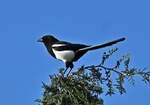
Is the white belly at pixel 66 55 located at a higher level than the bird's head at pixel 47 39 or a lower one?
lower

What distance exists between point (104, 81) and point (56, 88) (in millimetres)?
708

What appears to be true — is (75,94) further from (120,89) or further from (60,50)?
(60,50)

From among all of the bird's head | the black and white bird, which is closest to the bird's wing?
the black and white bird

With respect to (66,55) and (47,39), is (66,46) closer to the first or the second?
(66,55)

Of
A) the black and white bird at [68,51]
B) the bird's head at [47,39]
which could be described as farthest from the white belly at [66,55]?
the bird's head at [47,39]

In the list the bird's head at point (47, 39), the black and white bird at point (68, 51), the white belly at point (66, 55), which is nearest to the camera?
the black and white bird at point (68, 51)

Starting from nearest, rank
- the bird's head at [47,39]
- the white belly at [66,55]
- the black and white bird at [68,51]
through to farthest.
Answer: the black and white bird at [68,51] → the white belly at [66,55] → the bird's head at [47,39]

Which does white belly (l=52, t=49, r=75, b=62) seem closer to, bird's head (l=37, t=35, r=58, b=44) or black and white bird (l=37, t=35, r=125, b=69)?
black and white bird (l=37, t=35, r=125, b=69)

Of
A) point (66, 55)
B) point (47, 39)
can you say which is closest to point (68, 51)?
point (66, 55)

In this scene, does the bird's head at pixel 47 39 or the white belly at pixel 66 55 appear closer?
the white belly at pixel 66 55

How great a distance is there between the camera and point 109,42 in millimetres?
4254

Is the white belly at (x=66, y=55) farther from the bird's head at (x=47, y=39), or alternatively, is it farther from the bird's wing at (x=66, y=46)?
the bird's head at (x=47, y=39)

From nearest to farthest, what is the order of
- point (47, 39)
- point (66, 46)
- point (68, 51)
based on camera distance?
point (68, 51), point (66, 46), point (47, 39)

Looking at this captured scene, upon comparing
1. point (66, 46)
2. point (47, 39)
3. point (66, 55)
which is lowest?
point (66, 55)
